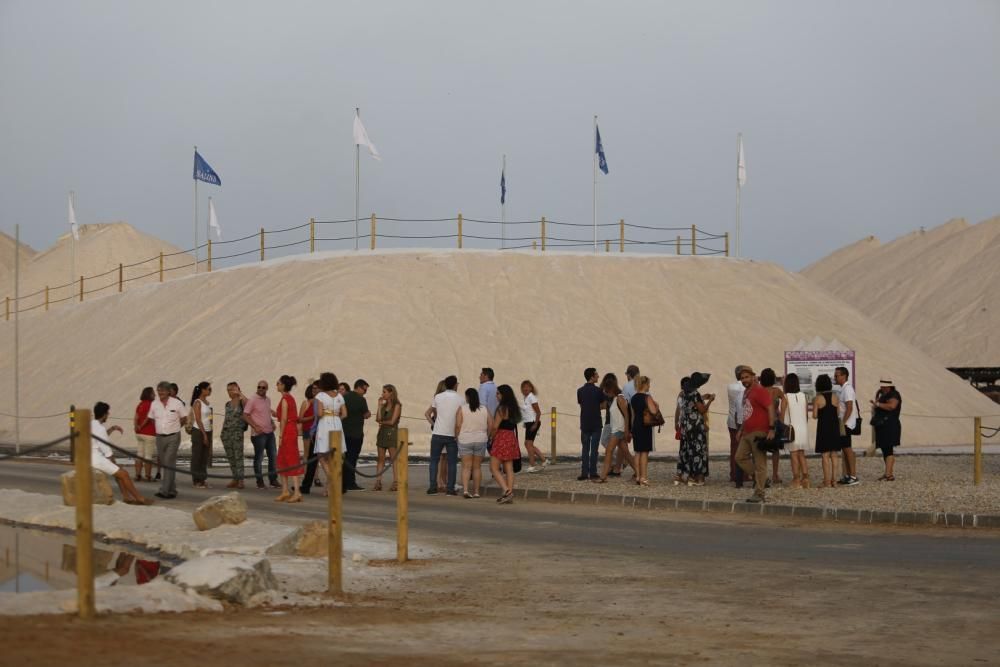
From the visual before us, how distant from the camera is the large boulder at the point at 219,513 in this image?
50.7ft

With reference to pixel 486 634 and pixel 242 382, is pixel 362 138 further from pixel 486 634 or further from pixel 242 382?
pixel 486 634

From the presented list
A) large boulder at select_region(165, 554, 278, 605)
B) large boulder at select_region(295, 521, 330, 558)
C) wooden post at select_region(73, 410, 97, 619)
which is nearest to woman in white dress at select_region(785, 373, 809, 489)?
large boulder at select_region(295, 521, 330, 558)

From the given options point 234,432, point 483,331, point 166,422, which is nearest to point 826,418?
point 234,432

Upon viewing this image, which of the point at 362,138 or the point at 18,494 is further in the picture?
the point at 362,138

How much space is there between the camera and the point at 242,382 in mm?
41719

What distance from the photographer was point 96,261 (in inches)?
3959

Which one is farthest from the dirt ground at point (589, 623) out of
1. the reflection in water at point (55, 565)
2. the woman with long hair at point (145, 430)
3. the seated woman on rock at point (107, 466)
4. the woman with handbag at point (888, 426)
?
the woman with long hair at point (145, 430)

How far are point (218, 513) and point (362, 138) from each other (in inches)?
1264

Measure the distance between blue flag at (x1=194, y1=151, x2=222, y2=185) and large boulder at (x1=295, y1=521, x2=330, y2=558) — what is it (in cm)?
4014

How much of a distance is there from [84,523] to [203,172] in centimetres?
4455

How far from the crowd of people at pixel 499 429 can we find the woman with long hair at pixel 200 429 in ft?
0.08

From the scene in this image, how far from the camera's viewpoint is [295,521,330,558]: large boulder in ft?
44.4

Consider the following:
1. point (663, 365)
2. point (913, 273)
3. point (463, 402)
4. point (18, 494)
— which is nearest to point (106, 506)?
point (18, 494)

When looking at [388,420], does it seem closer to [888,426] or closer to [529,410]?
[529,410]
